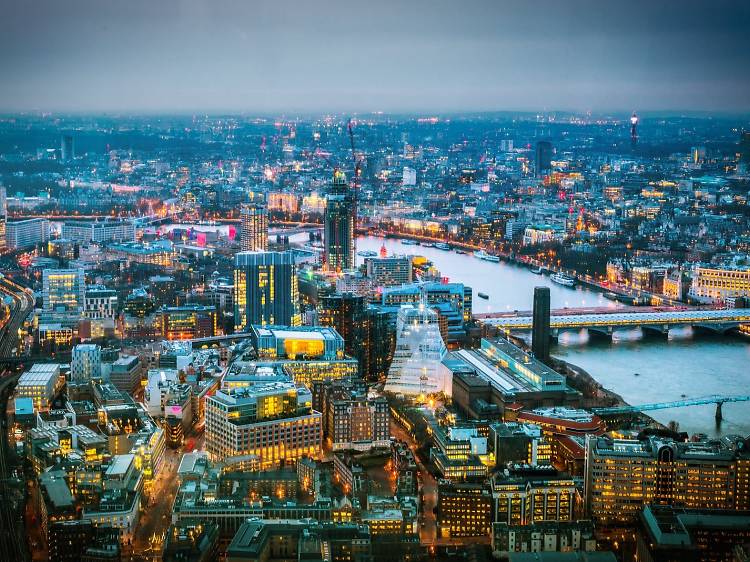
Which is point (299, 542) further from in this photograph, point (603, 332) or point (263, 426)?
point (603, 332)

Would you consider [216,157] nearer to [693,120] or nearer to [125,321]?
[693,120]

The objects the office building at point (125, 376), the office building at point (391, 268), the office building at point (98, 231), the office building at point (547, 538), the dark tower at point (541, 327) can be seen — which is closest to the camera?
the office building at point (547, 538)

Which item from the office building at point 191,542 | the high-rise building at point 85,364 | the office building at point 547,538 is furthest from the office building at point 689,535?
the high-rise building at point 85,364

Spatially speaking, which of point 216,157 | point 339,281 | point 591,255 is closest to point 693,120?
point 591,255

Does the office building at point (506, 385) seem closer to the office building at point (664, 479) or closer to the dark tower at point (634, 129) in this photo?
the office building at point (664, 479)

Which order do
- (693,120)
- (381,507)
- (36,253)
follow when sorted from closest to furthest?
(381,507) < (36,253) < (693,120)

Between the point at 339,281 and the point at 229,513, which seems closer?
the point at 229,513
